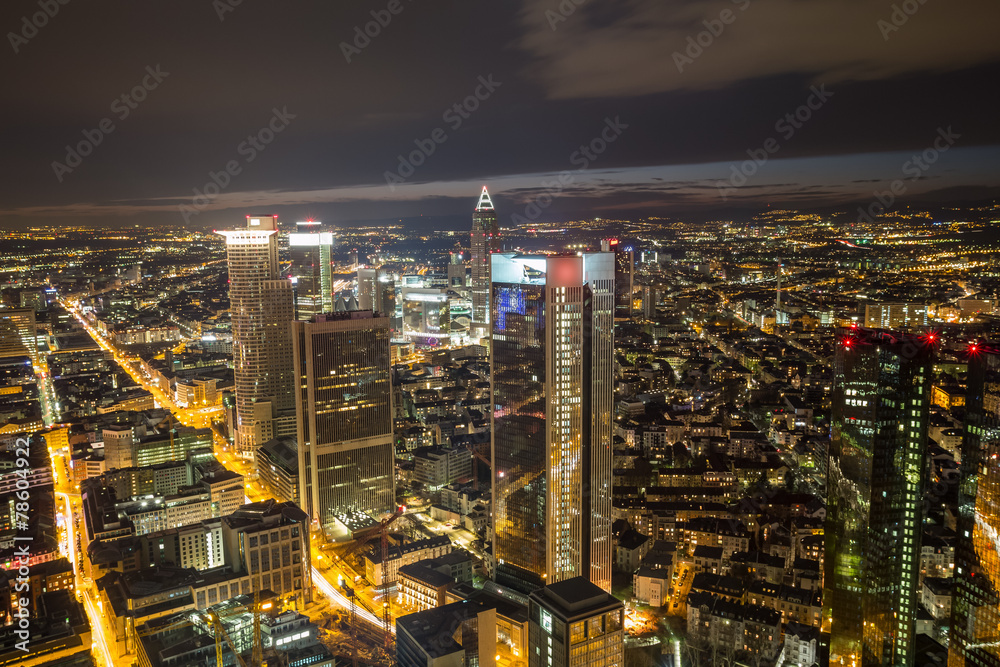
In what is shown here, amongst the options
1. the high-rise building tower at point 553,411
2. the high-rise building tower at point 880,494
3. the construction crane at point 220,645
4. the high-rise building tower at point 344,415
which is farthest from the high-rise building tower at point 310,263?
the high-rise building tower at point 880,494

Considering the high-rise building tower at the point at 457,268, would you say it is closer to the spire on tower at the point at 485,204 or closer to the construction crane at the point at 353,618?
the spire on tower at the point at 485,204

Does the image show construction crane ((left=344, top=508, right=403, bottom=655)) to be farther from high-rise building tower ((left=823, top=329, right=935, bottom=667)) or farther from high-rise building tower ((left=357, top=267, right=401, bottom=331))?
high-rise building tower ((left=357, top=267, right=401, bottom=331))

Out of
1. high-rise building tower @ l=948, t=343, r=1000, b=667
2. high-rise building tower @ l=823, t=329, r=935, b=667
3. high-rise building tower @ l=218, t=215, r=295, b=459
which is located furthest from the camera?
high-rise building tower @ l=218, t=215, r=295, b=459

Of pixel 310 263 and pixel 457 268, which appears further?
pixel 457 268

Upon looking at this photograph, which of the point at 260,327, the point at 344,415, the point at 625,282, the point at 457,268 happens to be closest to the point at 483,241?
the point at 457,268

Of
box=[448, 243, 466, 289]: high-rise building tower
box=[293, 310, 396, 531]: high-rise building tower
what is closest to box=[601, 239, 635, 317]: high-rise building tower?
box=[448, 243, 466, 289]: high-rise building tower

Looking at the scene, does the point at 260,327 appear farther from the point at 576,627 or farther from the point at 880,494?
the point at 880,494

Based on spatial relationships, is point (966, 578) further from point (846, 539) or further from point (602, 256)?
point (602, 256)
